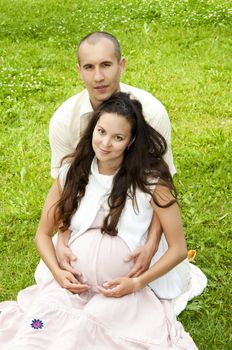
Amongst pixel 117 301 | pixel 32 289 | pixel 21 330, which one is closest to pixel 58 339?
pixel 21 330

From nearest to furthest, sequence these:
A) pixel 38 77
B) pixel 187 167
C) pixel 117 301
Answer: pixel 117 301
pixel 187 167
pixel 38 77

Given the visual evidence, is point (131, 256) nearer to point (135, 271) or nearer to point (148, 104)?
point (135, 271)

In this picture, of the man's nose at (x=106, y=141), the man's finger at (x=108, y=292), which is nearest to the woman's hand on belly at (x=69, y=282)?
the man's finger at (x=108, y=292)

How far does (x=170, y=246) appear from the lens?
3.50 metres

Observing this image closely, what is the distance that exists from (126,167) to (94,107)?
607 mm

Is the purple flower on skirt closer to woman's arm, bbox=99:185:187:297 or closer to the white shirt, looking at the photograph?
woman's arm, bbox=99:185:187:297

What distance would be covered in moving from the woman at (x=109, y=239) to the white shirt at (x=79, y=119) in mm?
369

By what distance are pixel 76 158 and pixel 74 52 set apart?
19.3 ft

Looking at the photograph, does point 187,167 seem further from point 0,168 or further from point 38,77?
point 38,77

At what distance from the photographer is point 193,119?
6.79 metres

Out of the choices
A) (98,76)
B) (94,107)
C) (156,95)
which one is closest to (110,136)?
(98,76)

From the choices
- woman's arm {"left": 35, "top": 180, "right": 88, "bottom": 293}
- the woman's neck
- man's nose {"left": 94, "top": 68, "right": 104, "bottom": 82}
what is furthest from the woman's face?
woman's arm {"left": 35, "top": 180, "right": 88, "bottom": 293}

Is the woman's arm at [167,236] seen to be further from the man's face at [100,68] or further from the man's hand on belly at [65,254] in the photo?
the man's face at [100,68]

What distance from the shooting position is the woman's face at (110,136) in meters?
3.33
